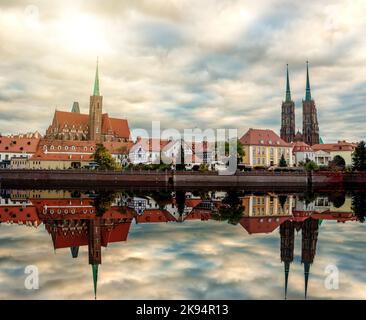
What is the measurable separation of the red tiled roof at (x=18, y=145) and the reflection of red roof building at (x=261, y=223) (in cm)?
7587

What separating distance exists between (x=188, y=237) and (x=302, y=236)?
6.20m

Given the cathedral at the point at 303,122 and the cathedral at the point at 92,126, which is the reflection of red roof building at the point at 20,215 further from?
the cathedral at the point at 303,122

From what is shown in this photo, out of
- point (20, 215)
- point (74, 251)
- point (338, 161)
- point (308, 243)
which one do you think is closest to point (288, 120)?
point (338, 161)

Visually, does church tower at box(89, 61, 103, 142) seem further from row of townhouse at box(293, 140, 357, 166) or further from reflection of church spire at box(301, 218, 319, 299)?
reflection of church spire at box(301, 218, 319, 299)

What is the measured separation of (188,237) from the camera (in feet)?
70.5

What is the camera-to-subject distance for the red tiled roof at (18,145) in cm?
9306

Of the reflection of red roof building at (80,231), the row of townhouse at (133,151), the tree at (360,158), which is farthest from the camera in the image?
the row of townhouse at (133,151)

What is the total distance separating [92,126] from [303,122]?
8364 centimetres

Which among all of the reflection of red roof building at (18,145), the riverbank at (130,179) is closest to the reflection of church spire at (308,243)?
the riverbank at (130,179)

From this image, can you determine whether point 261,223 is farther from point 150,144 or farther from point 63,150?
point 150,144

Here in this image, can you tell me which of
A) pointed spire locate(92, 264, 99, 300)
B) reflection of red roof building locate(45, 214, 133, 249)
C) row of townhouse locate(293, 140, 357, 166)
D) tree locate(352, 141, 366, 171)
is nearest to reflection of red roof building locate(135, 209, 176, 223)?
reflection of red roof building locate(45, 214, 133, 249)

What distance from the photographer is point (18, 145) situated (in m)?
93.7

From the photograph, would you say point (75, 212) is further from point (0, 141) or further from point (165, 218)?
point (0, 141)
